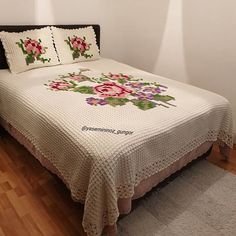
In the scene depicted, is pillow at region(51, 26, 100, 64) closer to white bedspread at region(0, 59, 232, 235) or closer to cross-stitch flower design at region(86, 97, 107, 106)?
white bedspread at region(0, 59, 232, 235)

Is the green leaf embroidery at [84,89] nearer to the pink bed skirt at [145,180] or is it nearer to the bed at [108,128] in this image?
the bed at [108,128]

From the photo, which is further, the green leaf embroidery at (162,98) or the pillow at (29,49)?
the pillow at (29,49)

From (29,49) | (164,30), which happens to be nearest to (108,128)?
(29,49)

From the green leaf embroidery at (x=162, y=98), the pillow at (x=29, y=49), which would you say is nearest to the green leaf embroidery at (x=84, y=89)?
the green leaf embroidery at (x=162, y=98)

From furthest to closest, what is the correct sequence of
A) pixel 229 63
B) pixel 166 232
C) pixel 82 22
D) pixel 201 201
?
pixel 82 22 → pixel 229 63 → pixel 201 201 → pixel 166 232

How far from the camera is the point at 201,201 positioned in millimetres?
1794

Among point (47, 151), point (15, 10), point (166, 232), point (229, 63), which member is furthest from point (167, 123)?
point (15, 10)

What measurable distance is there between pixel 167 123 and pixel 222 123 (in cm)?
71

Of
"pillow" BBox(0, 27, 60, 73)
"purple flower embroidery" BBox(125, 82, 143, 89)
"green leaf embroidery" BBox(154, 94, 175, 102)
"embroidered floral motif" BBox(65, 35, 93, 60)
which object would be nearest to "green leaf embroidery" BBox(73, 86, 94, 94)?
"purple flower embroidery" BBox(125, 82, 143, 89)

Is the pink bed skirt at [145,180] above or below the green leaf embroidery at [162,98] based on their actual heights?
below

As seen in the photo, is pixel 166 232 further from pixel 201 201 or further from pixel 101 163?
A: pixel 101 163

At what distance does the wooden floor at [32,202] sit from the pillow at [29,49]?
82cm

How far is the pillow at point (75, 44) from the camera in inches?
105

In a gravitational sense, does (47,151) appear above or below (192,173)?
above
